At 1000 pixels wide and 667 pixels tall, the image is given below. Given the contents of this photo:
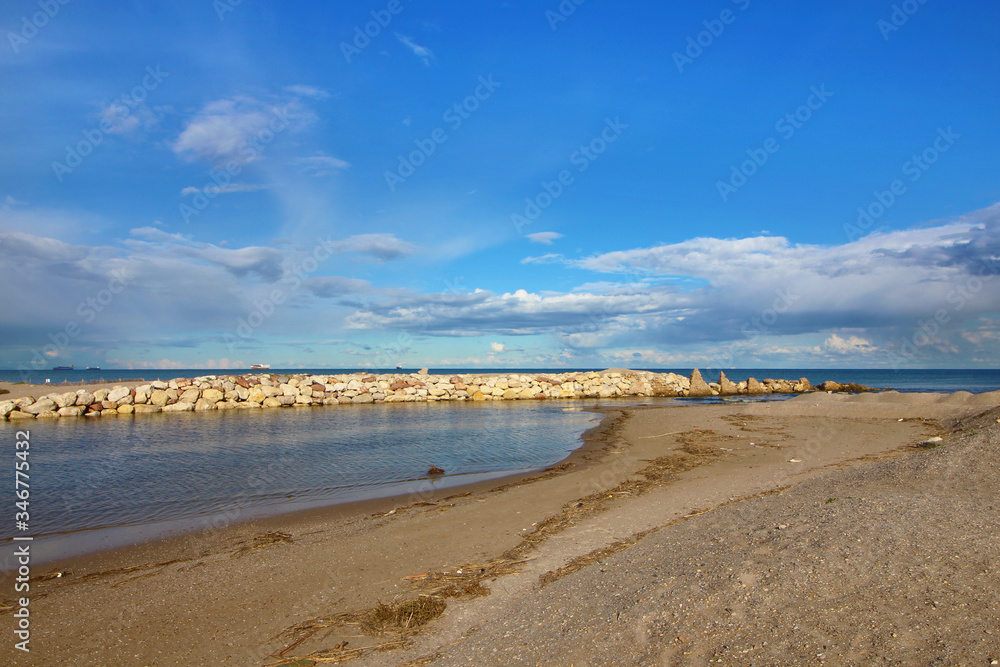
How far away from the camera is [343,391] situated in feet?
115

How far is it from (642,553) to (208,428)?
20444 mm

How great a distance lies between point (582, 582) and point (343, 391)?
31.3 m

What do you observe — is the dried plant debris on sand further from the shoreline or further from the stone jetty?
the stone jetty

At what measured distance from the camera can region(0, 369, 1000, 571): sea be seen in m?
9.90

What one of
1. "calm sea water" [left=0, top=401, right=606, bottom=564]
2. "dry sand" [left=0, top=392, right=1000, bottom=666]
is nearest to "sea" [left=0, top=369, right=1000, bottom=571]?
"calm sea water" [left=0, top=401, right=606, bottom=564]

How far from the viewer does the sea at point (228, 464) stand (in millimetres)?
9898

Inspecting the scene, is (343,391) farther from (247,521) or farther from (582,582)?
(582,582)

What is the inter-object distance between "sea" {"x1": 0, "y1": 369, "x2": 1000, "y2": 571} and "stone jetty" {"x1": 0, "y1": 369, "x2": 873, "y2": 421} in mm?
2240

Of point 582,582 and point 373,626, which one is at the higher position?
point 582,582

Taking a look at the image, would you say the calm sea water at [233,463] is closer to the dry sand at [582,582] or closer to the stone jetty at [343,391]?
the dry sand at [582,582]

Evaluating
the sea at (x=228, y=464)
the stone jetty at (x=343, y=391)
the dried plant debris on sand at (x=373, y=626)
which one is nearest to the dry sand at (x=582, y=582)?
the dried plant debris on sand at (x=373, y=626)

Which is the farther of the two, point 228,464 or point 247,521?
point 228,464

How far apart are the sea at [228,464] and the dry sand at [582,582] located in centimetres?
146

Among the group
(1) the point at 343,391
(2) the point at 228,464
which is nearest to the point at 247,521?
(2) the point at 228,464
